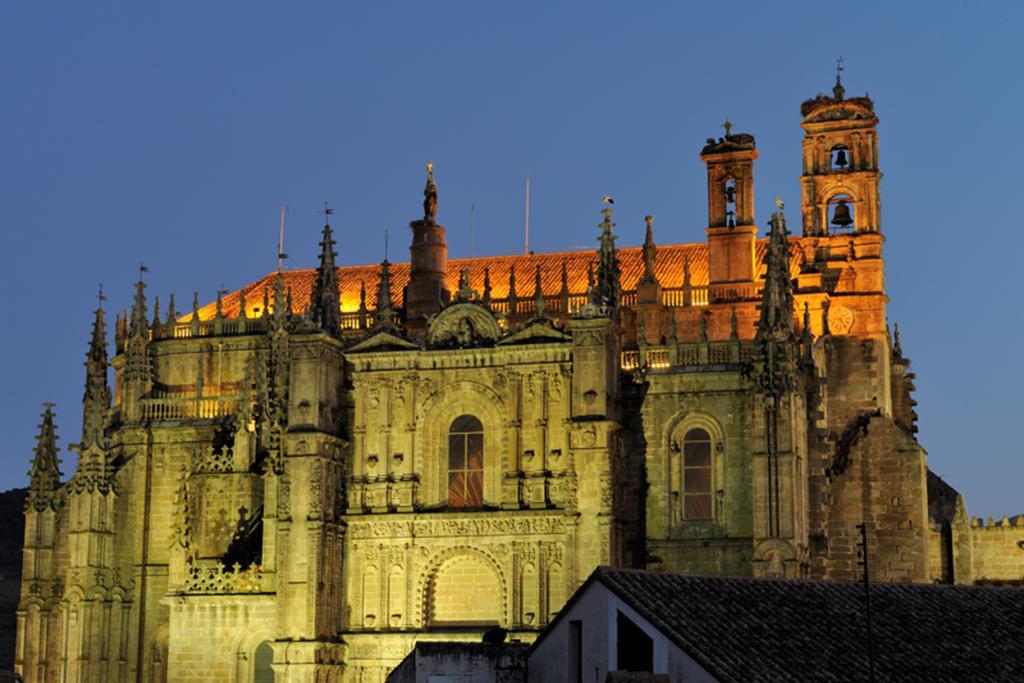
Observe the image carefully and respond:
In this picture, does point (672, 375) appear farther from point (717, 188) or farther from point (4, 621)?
point (4, 621)

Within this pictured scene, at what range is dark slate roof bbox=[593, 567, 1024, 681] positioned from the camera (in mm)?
43344

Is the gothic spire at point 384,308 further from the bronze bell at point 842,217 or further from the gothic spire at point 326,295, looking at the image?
the bronze bell at point 842,217

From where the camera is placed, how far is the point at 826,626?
1809 inches

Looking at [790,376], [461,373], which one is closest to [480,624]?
[461,373]

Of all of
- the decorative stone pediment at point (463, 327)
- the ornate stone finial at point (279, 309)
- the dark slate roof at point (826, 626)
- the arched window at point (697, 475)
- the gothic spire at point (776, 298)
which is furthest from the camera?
the ornate stone finial at point (279, 309)

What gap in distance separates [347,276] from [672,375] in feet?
74.0

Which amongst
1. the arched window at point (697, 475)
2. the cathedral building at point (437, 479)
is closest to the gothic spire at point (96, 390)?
the cathedral building at point (437, 479)

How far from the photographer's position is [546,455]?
62344mm

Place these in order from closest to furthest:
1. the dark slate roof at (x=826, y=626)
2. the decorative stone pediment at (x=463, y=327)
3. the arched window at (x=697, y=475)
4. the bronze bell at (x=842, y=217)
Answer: the dark slate roof at (x=826, y=626), the arched window at (x=697, y=475), the decorative stone pediment at (x=463, y=327), the bronze bell at (x=842, y=217)

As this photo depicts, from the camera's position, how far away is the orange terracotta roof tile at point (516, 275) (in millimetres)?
76562

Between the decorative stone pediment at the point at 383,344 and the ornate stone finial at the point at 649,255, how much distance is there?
1161cm

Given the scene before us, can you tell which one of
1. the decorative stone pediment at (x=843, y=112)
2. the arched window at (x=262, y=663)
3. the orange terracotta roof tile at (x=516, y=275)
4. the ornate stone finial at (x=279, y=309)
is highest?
the decorative stone pediment at (x=843, y=112)

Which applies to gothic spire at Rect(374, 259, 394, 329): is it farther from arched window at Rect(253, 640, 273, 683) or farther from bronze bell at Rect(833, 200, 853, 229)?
bronze bell at Rect(833, 200, 853, 229)

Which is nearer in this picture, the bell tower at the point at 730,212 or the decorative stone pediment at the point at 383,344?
the decorative stone pediment at the point at 383,344
